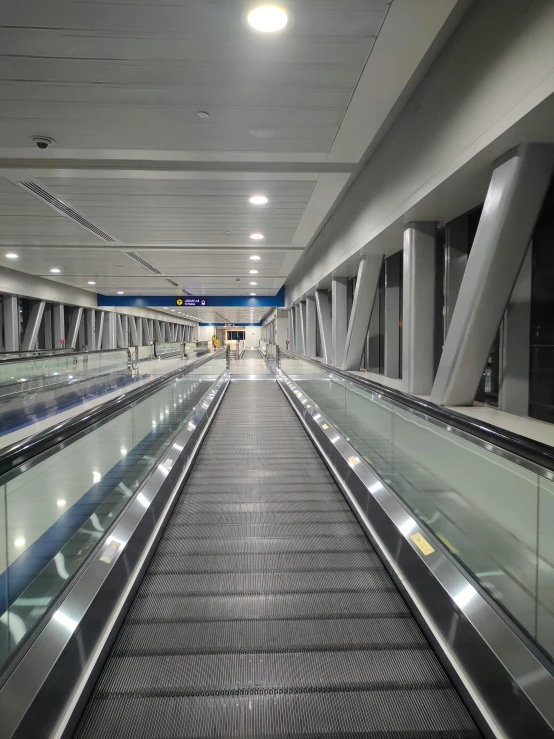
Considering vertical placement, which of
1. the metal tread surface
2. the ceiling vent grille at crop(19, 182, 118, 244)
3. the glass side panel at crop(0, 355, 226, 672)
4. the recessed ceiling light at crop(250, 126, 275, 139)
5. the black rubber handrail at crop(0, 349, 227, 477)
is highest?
the recessed ceiling light at crop(250, 126, 275, 139)

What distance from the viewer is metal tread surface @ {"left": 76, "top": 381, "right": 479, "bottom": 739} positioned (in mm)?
2025

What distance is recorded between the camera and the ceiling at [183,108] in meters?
3.63

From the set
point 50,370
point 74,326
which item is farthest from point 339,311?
point 74,326

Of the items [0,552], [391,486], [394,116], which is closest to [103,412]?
[0,552]

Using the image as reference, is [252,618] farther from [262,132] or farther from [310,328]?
[310,328]

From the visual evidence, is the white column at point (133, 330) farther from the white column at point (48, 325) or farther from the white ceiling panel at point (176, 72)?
the white ceiling panel at point (176, 72)

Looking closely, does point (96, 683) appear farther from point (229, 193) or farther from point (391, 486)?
point (229, 193)

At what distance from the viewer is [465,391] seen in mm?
5355

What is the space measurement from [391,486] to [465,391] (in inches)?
78.2

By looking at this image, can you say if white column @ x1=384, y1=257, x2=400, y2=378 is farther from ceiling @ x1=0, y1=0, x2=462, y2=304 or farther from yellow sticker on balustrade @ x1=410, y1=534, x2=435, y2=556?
yellow sticker on balustrade @ x1=410, y1=534, x2=435, y2=556

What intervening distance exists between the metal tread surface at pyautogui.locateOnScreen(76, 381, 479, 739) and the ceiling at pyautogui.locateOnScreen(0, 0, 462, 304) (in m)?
3.89

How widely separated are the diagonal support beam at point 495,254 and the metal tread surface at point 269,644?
2.09m

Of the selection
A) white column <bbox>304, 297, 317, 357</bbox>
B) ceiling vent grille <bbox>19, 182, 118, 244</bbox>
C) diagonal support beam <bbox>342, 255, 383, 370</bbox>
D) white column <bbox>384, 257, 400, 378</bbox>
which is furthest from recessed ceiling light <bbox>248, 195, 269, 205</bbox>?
white column <bbox>304, 297, 317, 357</bbox>

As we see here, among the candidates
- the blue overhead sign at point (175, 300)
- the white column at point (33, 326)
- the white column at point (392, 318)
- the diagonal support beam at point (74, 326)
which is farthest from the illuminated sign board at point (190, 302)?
the white column at point (392, 318)
